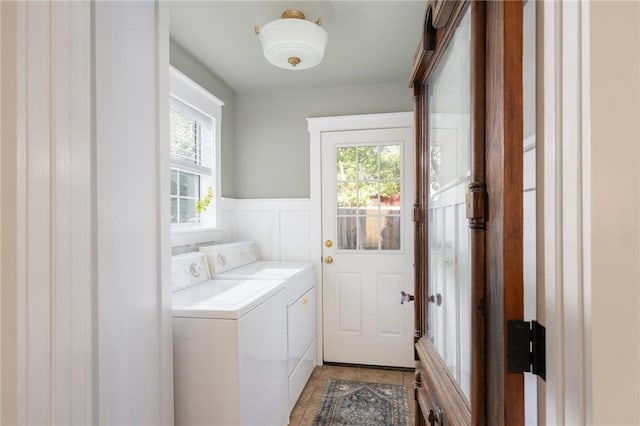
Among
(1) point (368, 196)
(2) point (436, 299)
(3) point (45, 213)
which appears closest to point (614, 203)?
(2) point (436, 299)

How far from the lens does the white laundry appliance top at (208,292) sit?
1.55 metres

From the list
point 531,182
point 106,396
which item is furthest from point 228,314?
point 531,182

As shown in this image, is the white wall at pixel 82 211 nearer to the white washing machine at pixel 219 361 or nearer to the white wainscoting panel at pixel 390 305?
the white washing machine at pixel 219 361

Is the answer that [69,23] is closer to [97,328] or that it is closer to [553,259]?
[97,328]

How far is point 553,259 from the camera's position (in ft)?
1.80

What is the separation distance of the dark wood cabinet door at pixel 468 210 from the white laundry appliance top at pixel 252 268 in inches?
51.6

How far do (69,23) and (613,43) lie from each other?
3.67ft

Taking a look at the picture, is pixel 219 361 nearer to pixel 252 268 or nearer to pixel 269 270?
pixel 269 270

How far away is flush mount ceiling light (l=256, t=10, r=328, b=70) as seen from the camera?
6.37ft

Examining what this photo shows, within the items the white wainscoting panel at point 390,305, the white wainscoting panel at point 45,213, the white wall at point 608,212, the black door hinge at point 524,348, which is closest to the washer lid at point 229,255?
the white wainscoting panel at point 390,305

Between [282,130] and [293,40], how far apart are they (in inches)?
54.5

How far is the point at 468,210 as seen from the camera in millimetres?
678

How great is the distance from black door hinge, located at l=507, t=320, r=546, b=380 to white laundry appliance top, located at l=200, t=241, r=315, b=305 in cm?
177

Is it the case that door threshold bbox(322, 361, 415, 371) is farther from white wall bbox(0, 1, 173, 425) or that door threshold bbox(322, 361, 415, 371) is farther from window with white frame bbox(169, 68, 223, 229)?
white wall bbox(0, 1, 173, 425)
